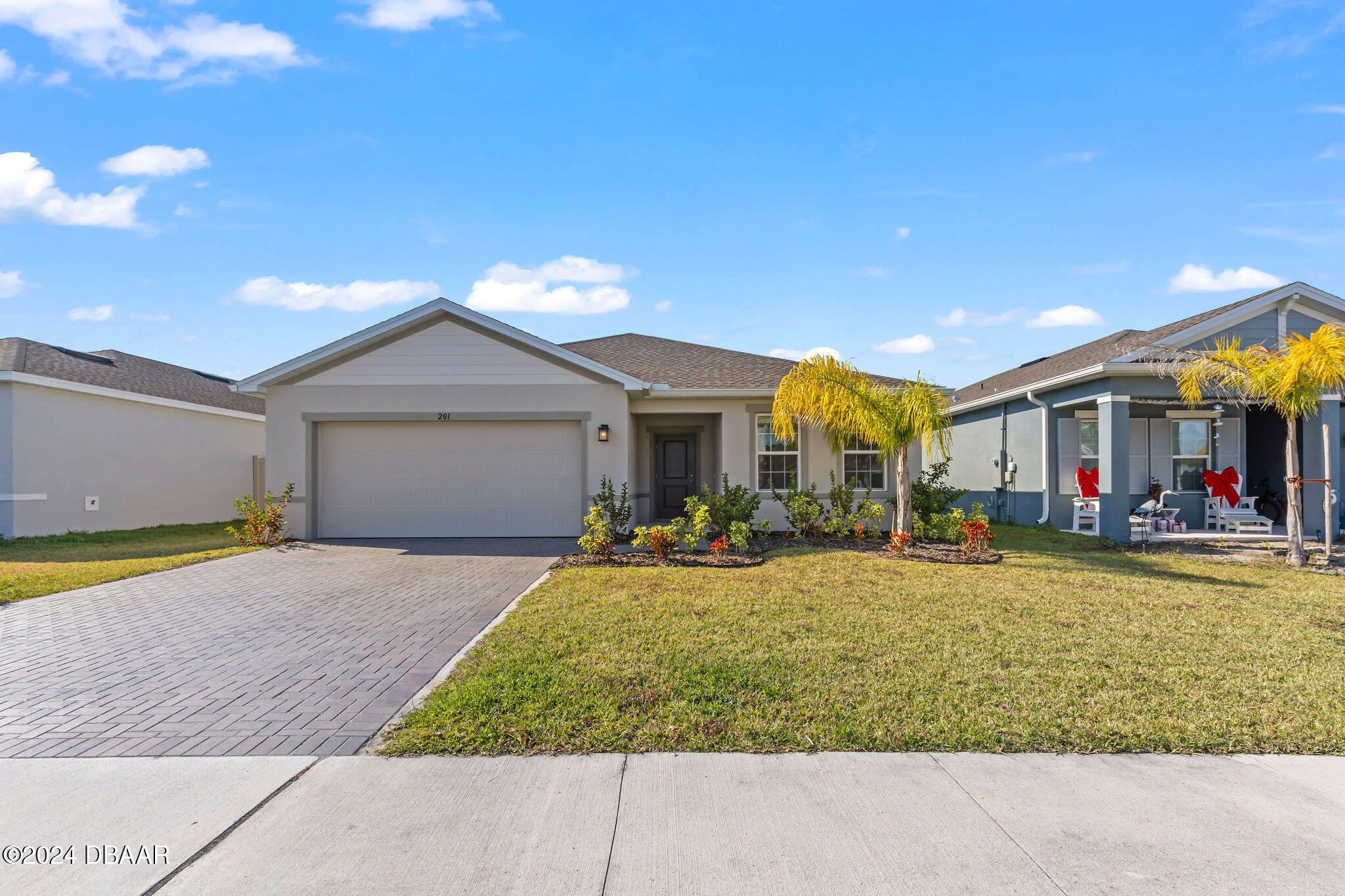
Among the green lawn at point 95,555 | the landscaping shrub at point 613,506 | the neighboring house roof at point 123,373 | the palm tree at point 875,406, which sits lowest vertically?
the green lawn at point 95,555

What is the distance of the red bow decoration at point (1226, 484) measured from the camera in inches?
522

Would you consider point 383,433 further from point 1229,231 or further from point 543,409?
point 1229,231

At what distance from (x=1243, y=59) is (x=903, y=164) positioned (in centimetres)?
510

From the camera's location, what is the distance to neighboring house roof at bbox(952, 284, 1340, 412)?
11898mm

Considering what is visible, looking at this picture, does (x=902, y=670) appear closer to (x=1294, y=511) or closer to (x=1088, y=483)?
(x=1294, y=511)

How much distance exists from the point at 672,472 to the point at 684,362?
279 cm

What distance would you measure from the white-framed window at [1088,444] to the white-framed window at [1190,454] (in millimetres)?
2156

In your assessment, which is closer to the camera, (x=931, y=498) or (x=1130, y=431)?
(x=931, y=498)

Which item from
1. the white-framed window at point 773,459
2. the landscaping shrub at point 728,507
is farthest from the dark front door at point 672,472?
the landscaping shrub at point 728,507

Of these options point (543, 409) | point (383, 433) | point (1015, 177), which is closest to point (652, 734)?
point (543, 409)

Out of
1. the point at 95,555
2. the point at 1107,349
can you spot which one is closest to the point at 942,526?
the point at 1107,349

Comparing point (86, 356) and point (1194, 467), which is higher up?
point (86, 356)

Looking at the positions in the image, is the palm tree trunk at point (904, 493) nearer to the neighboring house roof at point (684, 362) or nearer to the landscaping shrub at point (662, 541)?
the neighboring house roof at point (684, 362)

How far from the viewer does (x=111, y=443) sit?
48.2 feet
